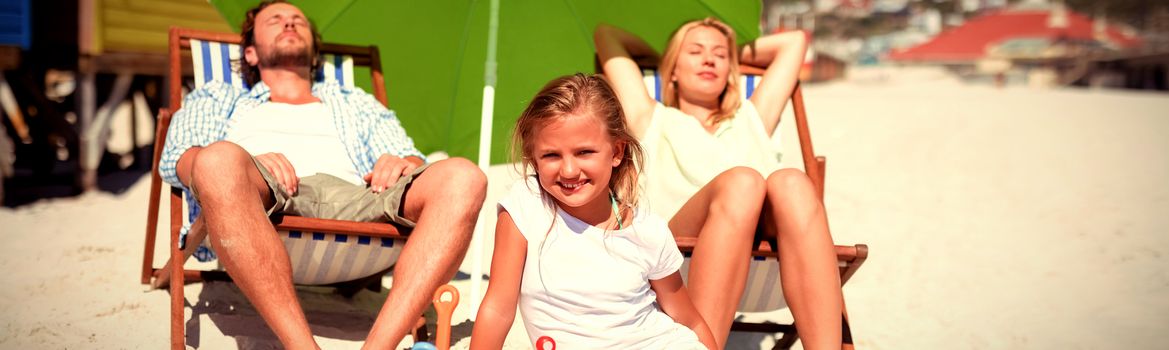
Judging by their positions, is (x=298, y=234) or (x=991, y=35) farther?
(x=991, y=35)

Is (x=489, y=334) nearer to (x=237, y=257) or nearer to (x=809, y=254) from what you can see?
(x=237, y=257)

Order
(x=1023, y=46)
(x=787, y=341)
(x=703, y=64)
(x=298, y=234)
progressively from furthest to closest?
(x=1023, y=46), (x=703, y=64), (x=787, y=341), (x=298, y=234)

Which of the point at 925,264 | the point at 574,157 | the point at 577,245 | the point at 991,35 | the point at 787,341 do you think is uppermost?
the point at 991,35

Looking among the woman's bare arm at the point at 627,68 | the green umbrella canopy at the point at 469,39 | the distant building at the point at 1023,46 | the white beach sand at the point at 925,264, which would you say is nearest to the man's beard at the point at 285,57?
the green umbrella canopy at the point at 469,39

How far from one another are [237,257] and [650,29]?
2042mm

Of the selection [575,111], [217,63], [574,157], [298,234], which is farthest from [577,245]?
[217,63]

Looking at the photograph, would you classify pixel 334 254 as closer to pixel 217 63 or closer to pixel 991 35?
pixel 217 63

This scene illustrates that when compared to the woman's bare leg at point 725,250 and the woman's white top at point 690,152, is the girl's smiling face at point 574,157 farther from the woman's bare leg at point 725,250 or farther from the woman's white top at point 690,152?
the woman's white top at point 690,152

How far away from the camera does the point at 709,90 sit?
128 inches

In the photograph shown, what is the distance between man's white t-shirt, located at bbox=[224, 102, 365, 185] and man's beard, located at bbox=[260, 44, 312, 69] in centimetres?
16


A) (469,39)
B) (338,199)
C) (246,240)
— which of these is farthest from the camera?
→ (469,39)

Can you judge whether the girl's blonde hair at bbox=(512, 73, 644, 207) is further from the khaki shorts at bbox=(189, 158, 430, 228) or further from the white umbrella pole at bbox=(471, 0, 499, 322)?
the white umbrella pole at bbox=(471, 0, 499, 322)

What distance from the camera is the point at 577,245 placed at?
2090 mm

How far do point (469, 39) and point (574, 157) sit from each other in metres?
2.17
